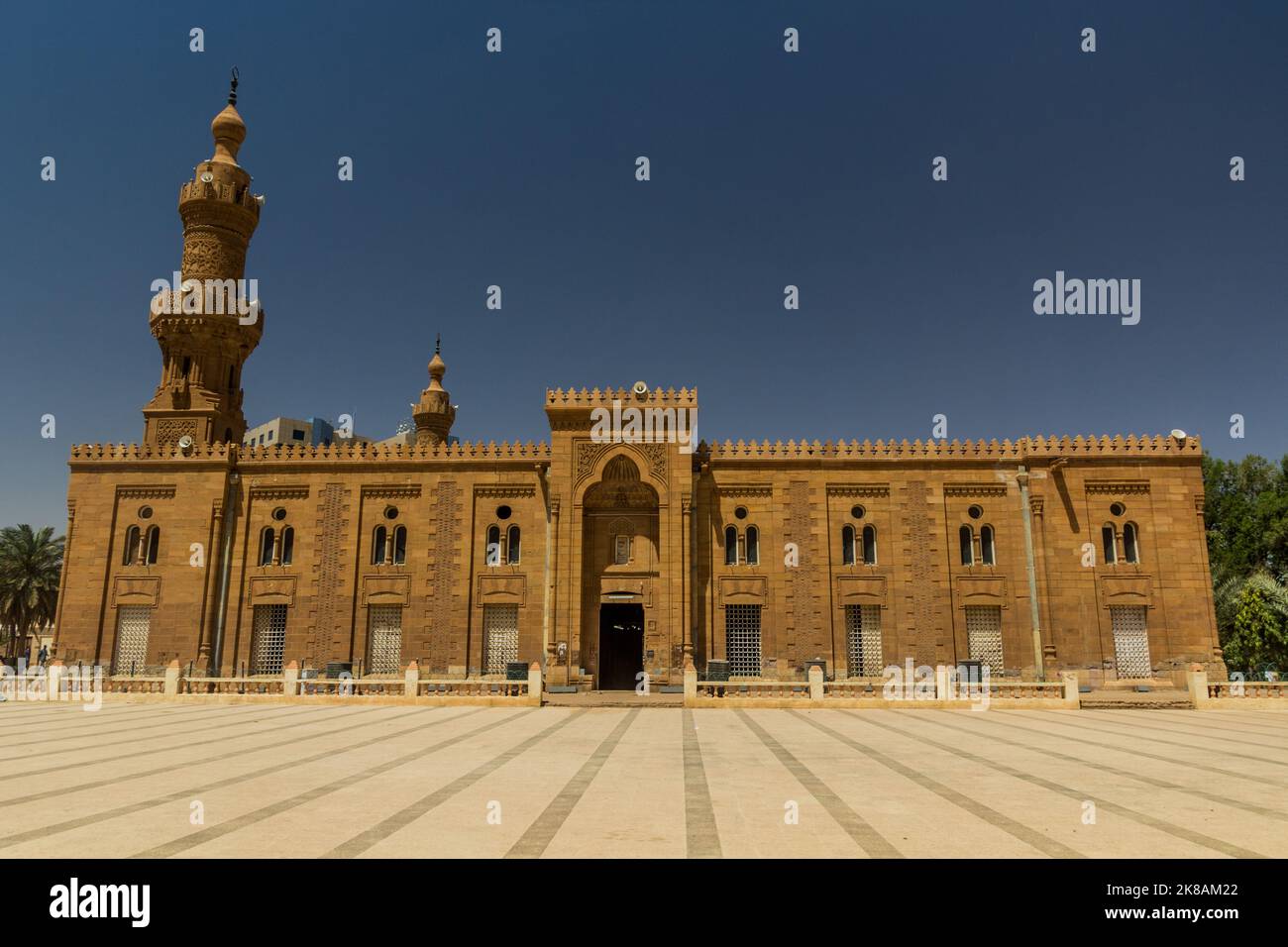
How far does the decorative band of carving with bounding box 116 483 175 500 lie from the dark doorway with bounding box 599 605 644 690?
17610 mm

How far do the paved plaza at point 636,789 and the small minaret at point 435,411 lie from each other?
81.0ft

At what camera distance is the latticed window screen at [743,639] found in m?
27.4

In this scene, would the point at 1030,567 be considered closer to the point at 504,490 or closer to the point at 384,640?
the point at 504,490

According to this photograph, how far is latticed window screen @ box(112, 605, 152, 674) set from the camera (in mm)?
27797

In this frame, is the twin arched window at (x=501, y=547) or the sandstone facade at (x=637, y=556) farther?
the twin arched window at (x=501, y=547)

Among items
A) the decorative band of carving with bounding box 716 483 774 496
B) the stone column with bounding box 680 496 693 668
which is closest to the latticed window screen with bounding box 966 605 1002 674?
the decorative band of carving with bounding box 716 483 774 496

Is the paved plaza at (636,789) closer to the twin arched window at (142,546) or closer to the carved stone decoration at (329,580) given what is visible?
the carved stone decoration at (329,580)

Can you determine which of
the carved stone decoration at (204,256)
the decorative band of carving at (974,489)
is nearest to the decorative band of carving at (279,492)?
the carved stone decoration at (204,256)

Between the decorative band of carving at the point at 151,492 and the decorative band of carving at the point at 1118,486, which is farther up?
the decorative band of carving at the point at 1118,486

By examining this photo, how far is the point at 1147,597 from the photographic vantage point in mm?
26859

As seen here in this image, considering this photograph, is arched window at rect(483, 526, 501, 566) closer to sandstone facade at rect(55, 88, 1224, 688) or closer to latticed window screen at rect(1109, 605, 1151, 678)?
sandstone facade at rect(55, 88, 1224, 688)

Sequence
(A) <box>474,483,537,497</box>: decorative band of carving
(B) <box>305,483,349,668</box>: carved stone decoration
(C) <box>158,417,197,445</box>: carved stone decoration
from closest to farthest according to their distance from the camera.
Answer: (B) <box>305,483,349,668</box>: carved stone decoration
(A) <box>474,483,537,497</box>: decorative band of carving
(C) <box>158,417,197,445</box>: carved stone decoration

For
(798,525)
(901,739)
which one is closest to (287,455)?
(798,525)

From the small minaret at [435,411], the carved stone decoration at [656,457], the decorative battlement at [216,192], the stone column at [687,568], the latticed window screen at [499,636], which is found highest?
the decorative battlement at [216,192]
